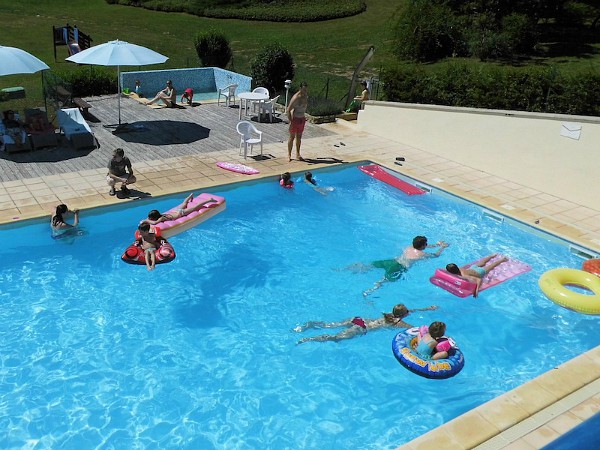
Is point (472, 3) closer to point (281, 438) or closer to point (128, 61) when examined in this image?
point (128, 61)

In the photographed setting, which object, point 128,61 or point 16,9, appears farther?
point 16,9

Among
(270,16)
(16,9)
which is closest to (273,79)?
(270,16)

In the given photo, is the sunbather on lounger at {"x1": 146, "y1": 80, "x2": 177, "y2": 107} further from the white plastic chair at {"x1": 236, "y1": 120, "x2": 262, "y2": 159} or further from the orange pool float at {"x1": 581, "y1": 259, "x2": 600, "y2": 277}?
the orange pool float at {"x1": 581, "y1": 259, "x2": 600, "y2": 277}

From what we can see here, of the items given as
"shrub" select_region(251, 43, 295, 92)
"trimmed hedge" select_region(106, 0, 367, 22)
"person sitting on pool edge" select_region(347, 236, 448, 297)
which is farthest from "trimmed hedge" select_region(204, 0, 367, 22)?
"person sitting on pool edge" select_region(347, 236, 448, 297)

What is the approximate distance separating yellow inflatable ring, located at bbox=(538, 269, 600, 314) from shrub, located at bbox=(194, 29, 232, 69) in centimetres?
1645

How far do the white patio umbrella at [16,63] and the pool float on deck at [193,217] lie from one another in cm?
487

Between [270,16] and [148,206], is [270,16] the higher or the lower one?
the higher one

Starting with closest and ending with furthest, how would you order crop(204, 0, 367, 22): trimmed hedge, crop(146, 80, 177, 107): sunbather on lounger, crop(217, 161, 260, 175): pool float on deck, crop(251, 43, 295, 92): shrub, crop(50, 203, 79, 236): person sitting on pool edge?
crop(50, 203, 79, 236): person sitting on pool edge < crop(217, 161, 260, 175): pool float on deck < crop(146, 80, 177, 107): sunbather on lounger < crop(251, 43, 295, 92): shrub < crop(204, 0, 367, 22): trimmed hedge

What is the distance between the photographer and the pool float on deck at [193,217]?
1017 cm

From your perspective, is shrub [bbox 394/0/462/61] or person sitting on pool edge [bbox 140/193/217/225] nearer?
person sitting on pool edge [bbox 140/193/217/225]

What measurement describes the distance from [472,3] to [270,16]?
726 inches

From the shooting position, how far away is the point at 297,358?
7742mm

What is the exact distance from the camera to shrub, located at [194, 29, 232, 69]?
2195 centimetres

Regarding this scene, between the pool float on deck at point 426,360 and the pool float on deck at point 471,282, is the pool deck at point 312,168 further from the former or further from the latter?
the pool float on deck at point 471,282
